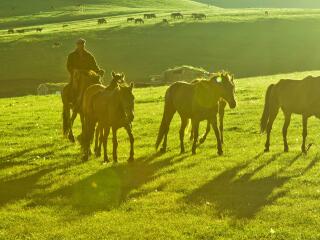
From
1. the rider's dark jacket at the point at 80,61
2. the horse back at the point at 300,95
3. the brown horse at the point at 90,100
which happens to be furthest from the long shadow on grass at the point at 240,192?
the rider's dark jacket at the point at 80,61

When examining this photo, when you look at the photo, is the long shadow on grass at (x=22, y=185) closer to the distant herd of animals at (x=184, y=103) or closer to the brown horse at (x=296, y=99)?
the distant herd of animals at (x=184, y=103)

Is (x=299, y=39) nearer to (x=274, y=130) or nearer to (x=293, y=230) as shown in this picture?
(x=274, y=130)

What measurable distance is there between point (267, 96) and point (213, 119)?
2.23 meters

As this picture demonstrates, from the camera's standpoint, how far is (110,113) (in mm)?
15344

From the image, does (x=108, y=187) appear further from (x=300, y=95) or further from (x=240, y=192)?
(x=300, y=95)

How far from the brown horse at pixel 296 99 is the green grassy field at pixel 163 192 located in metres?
0.91

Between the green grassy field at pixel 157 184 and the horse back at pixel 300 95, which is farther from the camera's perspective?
the horse back at pixel 300 95

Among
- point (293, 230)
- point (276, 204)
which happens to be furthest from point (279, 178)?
point (293, 230)

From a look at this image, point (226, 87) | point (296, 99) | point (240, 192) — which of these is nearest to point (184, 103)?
point (226, 87)

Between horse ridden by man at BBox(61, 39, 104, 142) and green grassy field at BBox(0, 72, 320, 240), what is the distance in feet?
4.27

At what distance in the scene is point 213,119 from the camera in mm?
16781

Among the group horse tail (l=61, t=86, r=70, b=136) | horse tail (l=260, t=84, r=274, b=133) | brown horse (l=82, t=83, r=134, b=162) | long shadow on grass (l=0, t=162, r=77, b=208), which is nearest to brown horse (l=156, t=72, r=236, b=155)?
horse tail (l=260, t=84, r=274, b=133)

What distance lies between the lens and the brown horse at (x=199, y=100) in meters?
15.9

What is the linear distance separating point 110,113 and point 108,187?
292 centimetres
